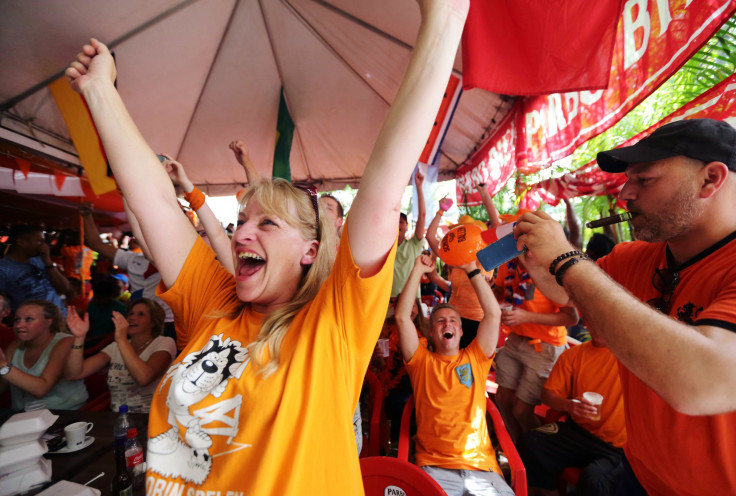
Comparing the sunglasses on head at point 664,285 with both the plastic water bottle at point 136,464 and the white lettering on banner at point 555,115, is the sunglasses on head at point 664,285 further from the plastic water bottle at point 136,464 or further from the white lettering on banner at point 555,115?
the plastic water bottle at point 136,464

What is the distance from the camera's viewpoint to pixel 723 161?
110cm

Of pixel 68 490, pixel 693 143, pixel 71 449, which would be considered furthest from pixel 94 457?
pixel 693 143

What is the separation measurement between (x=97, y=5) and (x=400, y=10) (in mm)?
2441

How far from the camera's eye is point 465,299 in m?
3.42

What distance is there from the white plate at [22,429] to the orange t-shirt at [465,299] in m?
3.08

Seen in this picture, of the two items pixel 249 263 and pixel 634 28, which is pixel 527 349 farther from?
pixel 249 263

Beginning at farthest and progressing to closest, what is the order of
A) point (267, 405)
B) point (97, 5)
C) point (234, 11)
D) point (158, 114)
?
point (158, 114) → point (234, 11) → point (97, 5) → point (267, 405)

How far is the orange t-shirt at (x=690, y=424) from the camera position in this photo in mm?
1048

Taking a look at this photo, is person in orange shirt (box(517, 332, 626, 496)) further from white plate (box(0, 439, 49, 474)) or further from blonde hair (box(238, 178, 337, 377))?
white plate (box(0, 439, 49, 474))

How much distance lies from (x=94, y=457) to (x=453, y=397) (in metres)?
2.06

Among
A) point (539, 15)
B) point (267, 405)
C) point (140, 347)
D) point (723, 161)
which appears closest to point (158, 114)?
point (140, 347)

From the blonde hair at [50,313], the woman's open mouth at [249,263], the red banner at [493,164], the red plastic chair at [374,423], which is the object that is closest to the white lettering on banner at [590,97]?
the red banner at [493,164]

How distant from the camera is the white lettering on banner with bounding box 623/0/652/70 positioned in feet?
5.85

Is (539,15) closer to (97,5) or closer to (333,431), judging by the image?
(333,431)
